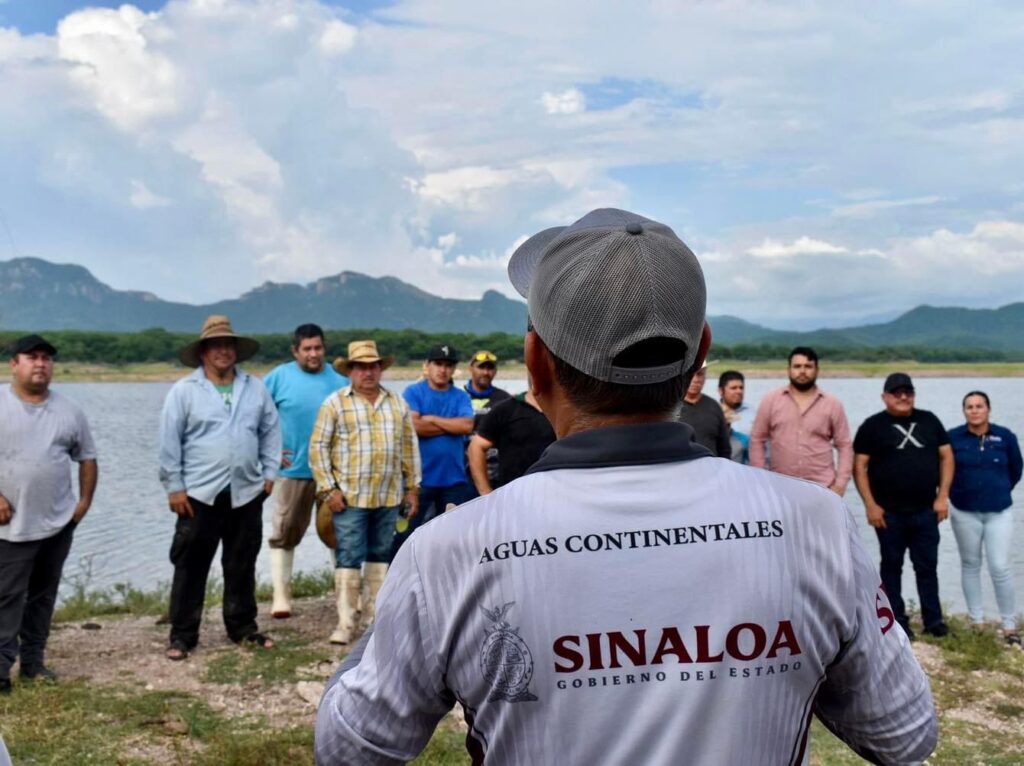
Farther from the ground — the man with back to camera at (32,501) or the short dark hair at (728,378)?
the short dark hair at (728,378)

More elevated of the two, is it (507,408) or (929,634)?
(507,408)

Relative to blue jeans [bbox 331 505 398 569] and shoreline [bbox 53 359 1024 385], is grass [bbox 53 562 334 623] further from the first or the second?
shoreline [bbox 53 359 1024 385]

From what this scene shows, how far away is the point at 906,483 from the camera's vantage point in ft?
25.8

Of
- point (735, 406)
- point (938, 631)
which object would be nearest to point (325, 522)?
point (735, 406)

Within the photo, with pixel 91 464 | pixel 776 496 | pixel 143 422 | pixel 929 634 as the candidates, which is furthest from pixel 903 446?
pixel 143 422

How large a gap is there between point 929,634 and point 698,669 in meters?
7.56

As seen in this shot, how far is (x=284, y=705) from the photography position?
20.0 ft

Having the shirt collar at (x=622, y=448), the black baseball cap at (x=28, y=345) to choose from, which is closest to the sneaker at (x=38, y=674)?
the black baseball cap at (x=28, y=345)

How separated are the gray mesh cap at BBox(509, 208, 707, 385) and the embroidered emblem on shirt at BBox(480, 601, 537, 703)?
1.13 ft

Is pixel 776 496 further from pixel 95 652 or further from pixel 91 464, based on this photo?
pixel 95 652

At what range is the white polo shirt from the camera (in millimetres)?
1322

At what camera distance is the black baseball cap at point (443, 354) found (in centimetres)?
826

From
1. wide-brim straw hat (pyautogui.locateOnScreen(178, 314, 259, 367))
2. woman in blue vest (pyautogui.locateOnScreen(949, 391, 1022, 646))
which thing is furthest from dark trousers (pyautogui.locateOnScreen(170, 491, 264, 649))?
woman in blue vest (pyautogui.locateOnScreen(949, 391, 1022, 646))

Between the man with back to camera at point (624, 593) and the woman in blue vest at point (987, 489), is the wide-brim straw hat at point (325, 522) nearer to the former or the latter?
the woman in blue vest at point (987, 489)
